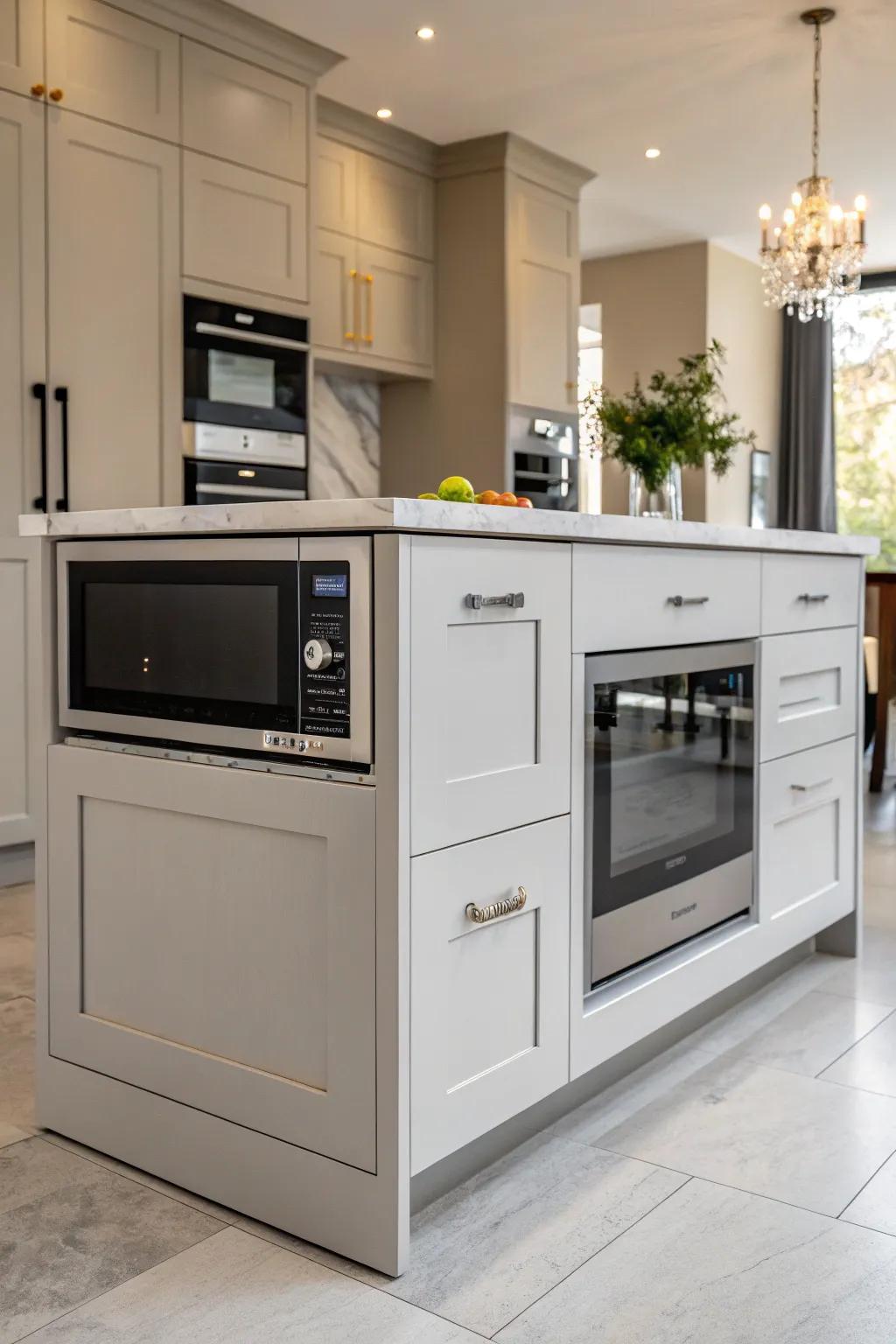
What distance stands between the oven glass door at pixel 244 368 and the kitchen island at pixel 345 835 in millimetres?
2345

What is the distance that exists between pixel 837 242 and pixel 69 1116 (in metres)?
4.46

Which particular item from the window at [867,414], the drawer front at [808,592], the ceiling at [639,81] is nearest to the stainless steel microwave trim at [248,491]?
the ceiling at [639,81]

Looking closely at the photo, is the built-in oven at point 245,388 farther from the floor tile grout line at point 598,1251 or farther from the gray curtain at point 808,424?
the gray curtain at point 808,424

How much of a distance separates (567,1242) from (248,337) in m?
3.28

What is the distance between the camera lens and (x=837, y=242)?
4.91 meters

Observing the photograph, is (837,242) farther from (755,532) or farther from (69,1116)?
(69,1116)

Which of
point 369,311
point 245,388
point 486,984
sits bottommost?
point 486,984

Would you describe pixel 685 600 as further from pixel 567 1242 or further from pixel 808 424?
pixel 808 424

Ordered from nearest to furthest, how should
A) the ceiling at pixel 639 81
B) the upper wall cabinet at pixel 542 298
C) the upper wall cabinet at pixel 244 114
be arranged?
the upper wall cabinet at pixel 244 114 → the ceiling at pixel 639 81 → the upper wall cabinet at pixel 542 298

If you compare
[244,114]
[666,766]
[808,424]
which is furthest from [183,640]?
[808,424]

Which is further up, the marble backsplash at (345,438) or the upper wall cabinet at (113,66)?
the upper wall cabinet at (113,66)

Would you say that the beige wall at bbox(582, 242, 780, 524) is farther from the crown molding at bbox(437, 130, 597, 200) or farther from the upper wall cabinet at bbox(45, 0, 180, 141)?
the upper wall cabinet at bbox(45, 0, 180, 141)

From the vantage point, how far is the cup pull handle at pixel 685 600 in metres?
1.99

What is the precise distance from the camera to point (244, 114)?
4.07 m
